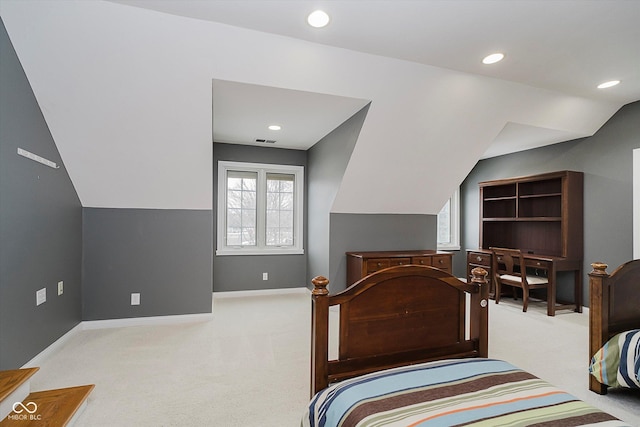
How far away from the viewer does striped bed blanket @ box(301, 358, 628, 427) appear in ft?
3.86

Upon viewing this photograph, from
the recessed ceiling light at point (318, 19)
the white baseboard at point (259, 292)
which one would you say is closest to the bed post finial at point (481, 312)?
the recessed ceiling light at point (318, 19)

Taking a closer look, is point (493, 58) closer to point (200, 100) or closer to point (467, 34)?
point (467, 34)

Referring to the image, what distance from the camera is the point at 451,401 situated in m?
1.29

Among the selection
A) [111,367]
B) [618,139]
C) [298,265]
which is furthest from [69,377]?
[618,139]

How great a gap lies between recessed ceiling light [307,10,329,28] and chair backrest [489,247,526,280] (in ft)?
12.3

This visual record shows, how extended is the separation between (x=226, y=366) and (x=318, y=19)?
9.04 ft

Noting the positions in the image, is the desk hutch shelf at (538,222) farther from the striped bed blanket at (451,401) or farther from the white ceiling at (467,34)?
the striped bed blanket at (451,401)

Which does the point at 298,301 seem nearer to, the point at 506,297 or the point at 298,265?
the point at 298,265

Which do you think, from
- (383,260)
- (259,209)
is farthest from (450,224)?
(259,209)

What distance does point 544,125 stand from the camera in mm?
4137

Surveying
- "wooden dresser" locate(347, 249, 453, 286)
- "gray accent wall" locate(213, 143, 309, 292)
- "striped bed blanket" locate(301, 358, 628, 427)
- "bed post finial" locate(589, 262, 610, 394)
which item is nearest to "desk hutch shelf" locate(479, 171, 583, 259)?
"wooden dresser" locate(347, 249, 453, 286)

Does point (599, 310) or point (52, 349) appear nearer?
point (599, 310)

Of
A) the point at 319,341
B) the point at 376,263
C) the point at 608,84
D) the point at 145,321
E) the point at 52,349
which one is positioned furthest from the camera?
the point at 376,263

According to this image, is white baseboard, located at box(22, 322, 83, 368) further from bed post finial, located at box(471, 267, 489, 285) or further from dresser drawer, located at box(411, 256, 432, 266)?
dresser drawer, located at box(411, 256, 432, 266)
